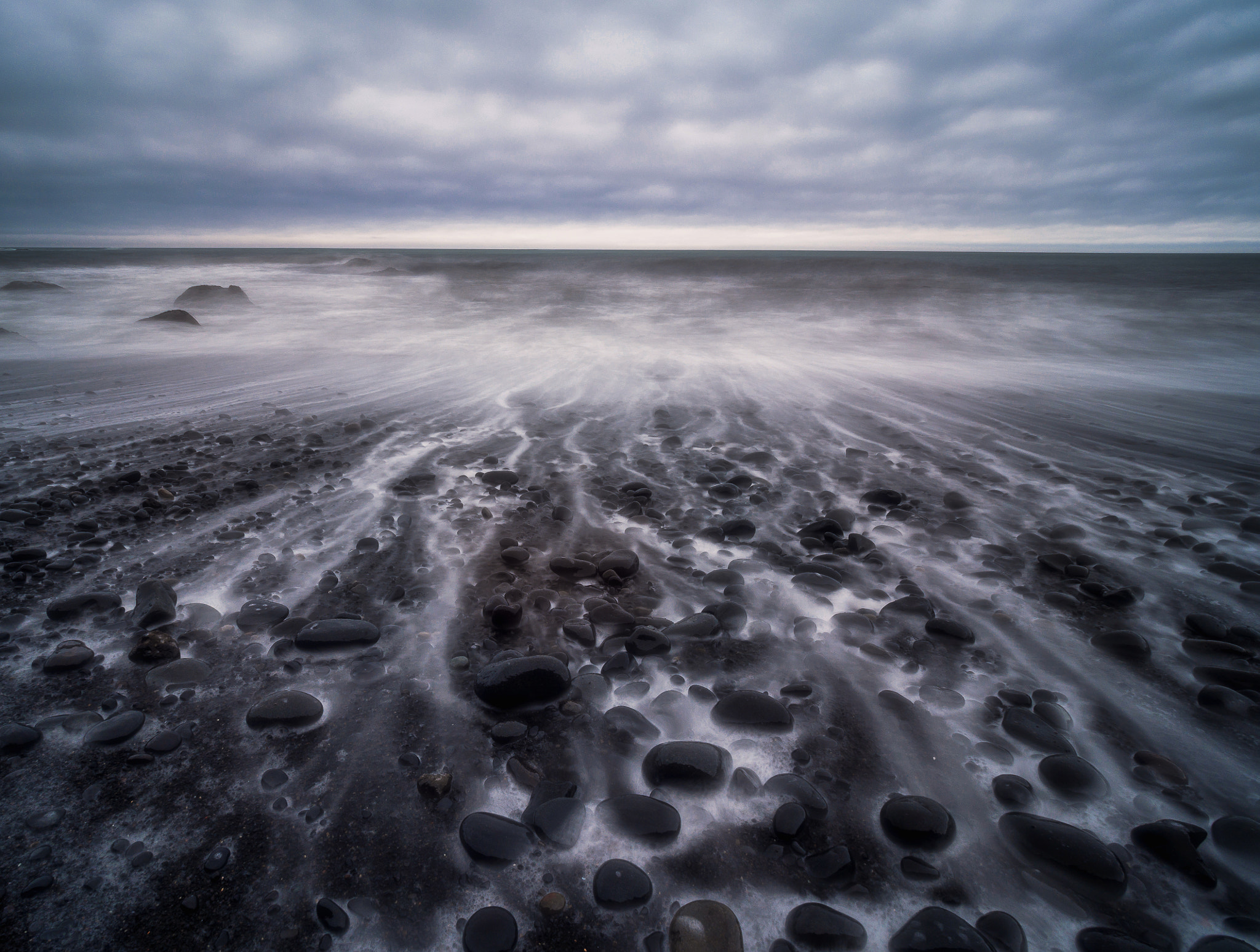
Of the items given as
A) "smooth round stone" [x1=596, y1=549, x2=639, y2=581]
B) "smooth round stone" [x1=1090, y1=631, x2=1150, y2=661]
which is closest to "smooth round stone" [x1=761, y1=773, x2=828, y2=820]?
"smooth round stone" [x1=596, y1=549, x2=639, y2=581]

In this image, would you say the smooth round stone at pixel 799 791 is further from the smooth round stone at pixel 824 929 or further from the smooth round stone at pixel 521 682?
the smooth round stone at pixel 521 682

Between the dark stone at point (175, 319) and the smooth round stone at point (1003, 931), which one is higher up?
the smooth round stone at point (1003, 931)

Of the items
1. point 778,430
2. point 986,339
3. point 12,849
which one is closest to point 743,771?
point 12,849

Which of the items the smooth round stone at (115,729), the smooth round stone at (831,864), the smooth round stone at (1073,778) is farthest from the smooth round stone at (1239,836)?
the smooth round stone at (115,729)

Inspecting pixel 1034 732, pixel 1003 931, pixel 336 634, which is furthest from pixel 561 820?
pixel 1034 732

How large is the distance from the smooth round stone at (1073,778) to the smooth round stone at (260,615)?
9.74 ft

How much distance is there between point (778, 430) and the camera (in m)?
5.46

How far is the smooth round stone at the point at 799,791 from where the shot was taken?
5.27 ft

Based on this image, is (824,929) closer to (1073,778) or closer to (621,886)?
(621,886)

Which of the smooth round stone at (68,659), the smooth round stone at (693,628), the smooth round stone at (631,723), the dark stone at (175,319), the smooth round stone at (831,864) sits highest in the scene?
the smooth round stone at (68,659)

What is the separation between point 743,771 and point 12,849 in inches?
78.9

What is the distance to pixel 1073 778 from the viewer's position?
1712 millimetres

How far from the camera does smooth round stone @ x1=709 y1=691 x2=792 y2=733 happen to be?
193 centimetres

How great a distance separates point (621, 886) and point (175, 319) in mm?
16784
